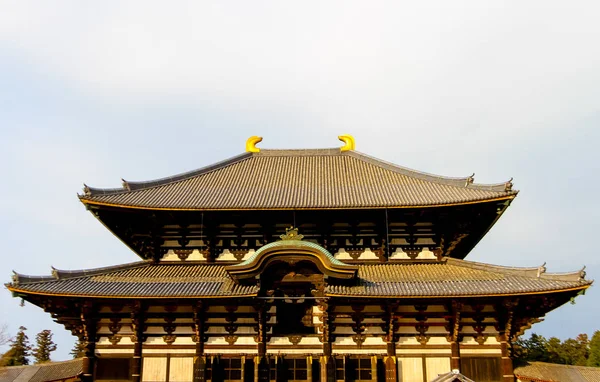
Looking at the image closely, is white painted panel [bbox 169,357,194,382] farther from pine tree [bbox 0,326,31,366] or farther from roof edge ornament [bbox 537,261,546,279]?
pine tree [bbox 0,326,31,366]

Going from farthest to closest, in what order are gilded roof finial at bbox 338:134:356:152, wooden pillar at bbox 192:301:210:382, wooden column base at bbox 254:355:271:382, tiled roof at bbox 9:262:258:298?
gilded roof finial at bbox 338:134:356:152
wooden pillar at bbox 192:301:210:382
wooden column base at bbox 254:355:271:382
tiled roof at bbox 9:262:258:298

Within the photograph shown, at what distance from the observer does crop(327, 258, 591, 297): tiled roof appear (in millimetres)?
19125

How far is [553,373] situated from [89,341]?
18815 millimetres

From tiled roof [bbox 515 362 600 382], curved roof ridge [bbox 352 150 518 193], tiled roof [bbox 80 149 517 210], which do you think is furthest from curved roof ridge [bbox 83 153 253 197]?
tiled roof [bbox 515 362 600 382]

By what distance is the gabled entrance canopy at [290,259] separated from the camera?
19562 mm

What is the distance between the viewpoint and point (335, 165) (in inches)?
1136

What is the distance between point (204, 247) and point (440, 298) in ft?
33.9

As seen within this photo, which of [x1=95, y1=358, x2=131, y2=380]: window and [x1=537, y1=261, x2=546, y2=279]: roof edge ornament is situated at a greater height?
[x1=537, y1=261, x2=546, y2=279]: roof edge ornament

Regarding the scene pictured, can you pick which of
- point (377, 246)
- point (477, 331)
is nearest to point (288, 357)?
point (377, 246)

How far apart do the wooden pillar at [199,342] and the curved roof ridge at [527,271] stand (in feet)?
34.8

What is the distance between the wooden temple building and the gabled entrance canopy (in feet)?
0.18

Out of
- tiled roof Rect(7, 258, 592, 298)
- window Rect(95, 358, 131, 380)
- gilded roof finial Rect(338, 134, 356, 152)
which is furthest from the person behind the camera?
gilded roof finial Rect(338, 134, 356, 152)

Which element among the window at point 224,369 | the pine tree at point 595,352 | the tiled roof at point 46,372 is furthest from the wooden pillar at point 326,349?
the pine tree at point 595,352

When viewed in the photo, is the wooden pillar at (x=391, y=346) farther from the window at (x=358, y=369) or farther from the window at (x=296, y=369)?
the window at (x=296, y=369)
